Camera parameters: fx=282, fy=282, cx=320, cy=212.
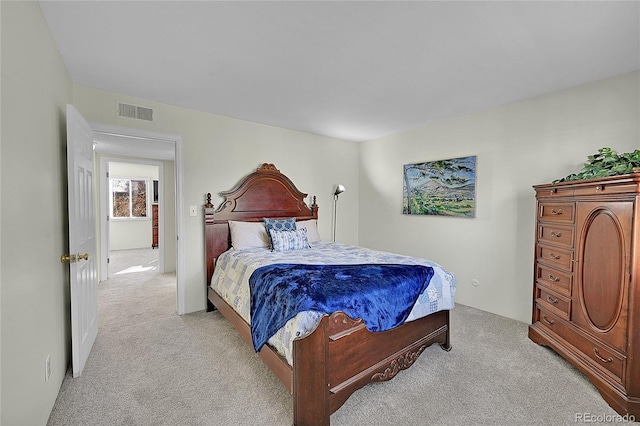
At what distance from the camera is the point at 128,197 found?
312 inches

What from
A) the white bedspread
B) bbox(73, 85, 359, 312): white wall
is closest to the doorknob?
the white bedspread

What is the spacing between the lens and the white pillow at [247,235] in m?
3.40

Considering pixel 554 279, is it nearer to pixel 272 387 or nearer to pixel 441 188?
pixel 441 188

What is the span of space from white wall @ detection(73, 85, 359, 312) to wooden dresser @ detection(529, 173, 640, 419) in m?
2.92

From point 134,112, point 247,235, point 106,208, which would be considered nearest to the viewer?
point 134,112

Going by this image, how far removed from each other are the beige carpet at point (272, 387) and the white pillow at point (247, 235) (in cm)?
98

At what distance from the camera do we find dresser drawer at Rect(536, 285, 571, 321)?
230cm

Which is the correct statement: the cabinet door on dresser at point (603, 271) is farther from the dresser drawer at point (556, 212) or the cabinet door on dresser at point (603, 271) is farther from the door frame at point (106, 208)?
the door frame at point (106, 208)

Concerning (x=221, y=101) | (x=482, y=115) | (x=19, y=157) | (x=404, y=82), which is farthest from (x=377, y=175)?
(x=19, y=157)

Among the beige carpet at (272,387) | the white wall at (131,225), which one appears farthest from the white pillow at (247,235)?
the white wall at (131,225)

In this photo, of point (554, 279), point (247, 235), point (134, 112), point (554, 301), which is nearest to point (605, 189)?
point (554, 279)

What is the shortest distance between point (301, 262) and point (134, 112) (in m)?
2.40

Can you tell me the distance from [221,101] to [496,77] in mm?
2710

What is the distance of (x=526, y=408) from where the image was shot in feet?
5.90
